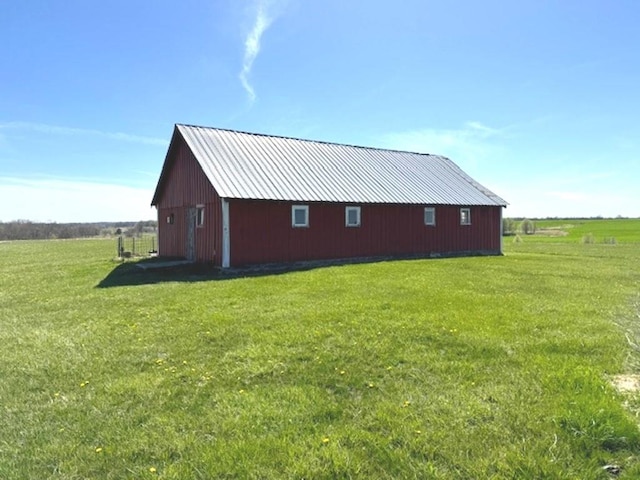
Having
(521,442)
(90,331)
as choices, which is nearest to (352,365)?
(521,442)

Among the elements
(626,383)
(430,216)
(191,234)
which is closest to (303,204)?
(191,234)

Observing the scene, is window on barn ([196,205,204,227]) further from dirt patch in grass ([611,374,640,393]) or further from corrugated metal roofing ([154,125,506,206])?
dirt patch in grass ([611,374,640,393])

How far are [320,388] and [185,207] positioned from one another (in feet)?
49.4

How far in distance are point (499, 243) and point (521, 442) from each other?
21196mm

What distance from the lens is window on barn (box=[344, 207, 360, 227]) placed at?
18241 millimetres

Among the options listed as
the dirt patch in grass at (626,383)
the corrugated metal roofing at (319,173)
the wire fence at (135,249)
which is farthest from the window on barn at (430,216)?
the dirt patch in grass at (626,383)

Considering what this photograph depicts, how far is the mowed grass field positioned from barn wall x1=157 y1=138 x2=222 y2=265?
6422 mm

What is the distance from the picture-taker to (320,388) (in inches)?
198

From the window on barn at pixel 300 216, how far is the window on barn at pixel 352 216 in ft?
6.09

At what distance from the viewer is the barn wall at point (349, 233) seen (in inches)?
628

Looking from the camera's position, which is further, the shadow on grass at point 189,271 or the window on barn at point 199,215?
the window on barn at point 199,215

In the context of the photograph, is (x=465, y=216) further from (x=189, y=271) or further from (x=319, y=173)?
(x=189, y=271)

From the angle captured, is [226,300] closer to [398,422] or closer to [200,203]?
[398,422]

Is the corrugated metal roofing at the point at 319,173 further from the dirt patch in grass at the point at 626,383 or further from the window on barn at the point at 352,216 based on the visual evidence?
the dirt patch in grass at the point at 626,383
